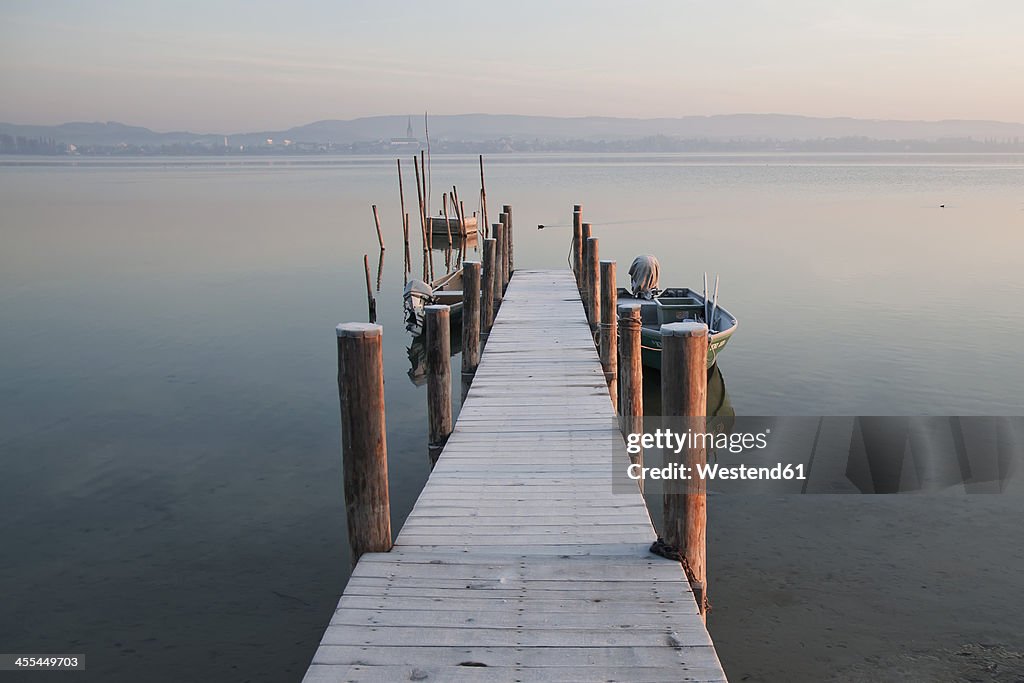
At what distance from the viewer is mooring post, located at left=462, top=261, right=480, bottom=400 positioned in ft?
41.5

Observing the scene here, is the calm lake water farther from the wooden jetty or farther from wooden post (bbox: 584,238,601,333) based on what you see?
wooden post (bbox: 584,238,601,333)

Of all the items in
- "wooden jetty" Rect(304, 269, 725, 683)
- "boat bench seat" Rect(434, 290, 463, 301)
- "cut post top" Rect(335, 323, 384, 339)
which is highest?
"cut post top" Rect(335, 323, 384, 339)

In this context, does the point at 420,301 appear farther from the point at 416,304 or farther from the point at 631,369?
the point at 631,369

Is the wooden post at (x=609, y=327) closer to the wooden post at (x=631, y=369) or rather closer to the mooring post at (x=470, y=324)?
the mooring post at (x=470, y=324)

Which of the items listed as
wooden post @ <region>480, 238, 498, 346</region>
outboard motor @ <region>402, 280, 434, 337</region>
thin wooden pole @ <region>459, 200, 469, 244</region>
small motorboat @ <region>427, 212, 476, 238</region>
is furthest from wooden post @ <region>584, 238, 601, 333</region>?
small motorboat @ <region>427, 212, 476, 238</region>

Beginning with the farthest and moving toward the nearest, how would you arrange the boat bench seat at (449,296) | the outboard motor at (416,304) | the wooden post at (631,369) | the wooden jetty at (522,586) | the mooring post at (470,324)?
the outboard motor at (416,304), the boat bench seat at (449,296), the mooring post at (470,324), the wooden post at (631,369), the wooden jetty at (522,586)

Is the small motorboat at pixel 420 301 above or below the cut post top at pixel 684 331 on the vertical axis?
below

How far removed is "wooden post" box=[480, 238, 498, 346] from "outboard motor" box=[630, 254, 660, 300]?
359 centimetres

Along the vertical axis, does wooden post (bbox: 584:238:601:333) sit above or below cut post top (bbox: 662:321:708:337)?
below

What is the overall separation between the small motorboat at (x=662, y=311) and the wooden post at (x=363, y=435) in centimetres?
816

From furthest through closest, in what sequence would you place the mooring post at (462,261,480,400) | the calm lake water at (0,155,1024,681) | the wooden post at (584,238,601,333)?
the wooden post at (584,238,601,333), the mooring post at (462,261,480,400), the calm lake water at (0,155,1024,681)

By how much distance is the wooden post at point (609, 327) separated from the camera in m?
12.5

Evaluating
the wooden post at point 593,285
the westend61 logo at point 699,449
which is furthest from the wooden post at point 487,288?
the westend61 logo at point 699,449

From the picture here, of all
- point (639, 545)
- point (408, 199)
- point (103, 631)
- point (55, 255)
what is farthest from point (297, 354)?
point (408, 199)
